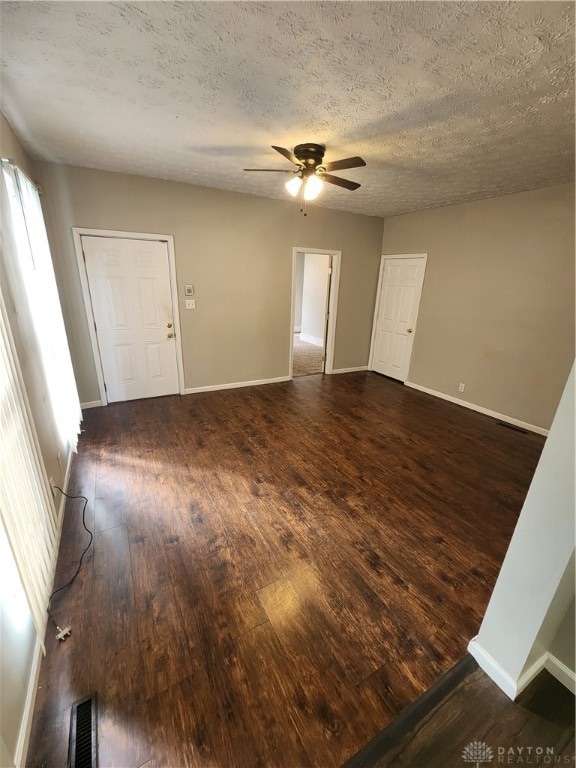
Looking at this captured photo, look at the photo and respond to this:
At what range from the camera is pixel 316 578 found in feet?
5.60

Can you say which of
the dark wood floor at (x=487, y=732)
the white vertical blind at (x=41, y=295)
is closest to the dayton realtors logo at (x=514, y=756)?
the dark wood floor at (x=487, y=732)

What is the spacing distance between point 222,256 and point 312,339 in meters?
4.42

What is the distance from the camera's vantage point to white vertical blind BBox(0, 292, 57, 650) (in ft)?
3.87

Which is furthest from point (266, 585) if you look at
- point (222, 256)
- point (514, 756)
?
point (222, 256)

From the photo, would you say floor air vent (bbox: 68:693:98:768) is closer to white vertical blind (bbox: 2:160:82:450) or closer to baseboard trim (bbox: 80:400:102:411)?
white vertical blind (bbox: 2:160:82:450)

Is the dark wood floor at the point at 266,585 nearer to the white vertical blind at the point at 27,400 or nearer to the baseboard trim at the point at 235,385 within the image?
the white vertical blind at the point at 27,400

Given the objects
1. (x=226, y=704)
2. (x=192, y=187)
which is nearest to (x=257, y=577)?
(x=226, y=704)

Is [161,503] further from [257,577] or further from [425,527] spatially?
[425,527]

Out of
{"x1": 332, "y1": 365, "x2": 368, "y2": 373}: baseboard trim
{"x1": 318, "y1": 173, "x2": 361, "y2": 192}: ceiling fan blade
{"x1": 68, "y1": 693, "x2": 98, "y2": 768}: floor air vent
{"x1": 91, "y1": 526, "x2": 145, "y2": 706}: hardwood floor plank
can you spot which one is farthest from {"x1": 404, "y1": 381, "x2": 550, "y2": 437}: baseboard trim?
{"x1": 68, "y1": 693, "x2": 98, "y2": 768}: floor air vent

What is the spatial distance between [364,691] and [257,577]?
2.27ft

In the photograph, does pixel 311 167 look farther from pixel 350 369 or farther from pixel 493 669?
pixel 350 369

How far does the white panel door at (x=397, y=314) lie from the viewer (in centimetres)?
470

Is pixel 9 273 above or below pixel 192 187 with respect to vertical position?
below

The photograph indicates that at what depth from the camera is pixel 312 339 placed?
26.6 ft
